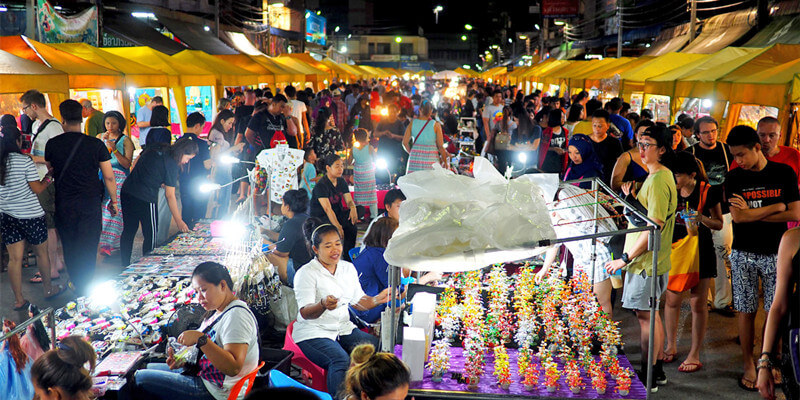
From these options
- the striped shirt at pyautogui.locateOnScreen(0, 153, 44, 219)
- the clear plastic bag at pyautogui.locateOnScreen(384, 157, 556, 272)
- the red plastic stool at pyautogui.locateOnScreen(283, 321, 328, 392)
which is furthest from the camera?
the striped shirt at pyautogui.locateOnScreen(0, 153, 44, 219)

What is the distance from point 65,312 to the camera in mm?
5117

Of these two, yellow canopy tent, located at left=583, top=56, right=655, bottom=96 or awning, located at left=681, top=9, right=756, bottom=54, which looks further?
awning, located at left=681, top=9, right=756, bottom=54

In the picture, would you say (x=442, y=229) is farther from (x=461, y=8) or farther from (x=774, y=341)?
(x=461, y=8)

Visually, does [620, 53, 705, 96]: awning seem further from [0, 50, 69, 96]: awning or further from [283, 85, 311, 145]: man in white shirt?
[0, 50, 69, 96]: awning

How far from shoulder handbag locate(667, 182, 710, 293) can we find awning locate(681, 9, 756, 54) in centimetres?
1394

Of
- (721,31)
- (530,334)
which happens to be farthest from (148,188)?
(721,31)

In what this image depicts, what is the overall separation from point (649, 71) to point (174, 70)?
891 cm

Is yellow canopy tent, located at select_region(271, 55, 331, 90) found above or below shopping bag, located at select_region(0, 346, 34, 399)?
above

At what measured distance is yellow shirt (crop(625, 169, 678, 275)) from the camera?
4.25m

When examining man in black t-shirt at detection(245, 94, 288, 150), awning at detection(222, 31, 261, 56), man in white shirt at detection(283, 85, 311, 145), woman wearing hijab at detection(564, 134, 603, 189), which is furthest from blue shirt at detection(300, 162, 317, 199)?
awning at detection(222, 31, 261, 56)

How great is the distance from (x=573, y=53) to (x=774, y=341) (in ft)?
123

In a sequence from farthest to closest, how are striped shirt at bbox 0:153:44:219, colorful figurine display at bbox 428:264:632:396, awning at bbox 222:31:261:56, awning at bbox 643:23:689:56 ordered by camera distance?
awning at bbox 222:31:261:56
awning at bbox 643:23:689:56
striped shirt at bbox 0:153:44:219
colorful figurine display at bbox 428:264:632:396

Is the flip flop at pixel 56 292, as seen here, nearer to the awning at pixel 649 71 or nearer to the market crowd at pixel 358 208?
the market crowd at pixel 358 208

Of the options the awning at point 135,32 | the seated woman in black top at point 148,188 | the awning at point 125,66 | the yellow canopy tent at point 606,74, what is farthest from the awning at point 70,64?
the yellow canopy tent at point 606,74
